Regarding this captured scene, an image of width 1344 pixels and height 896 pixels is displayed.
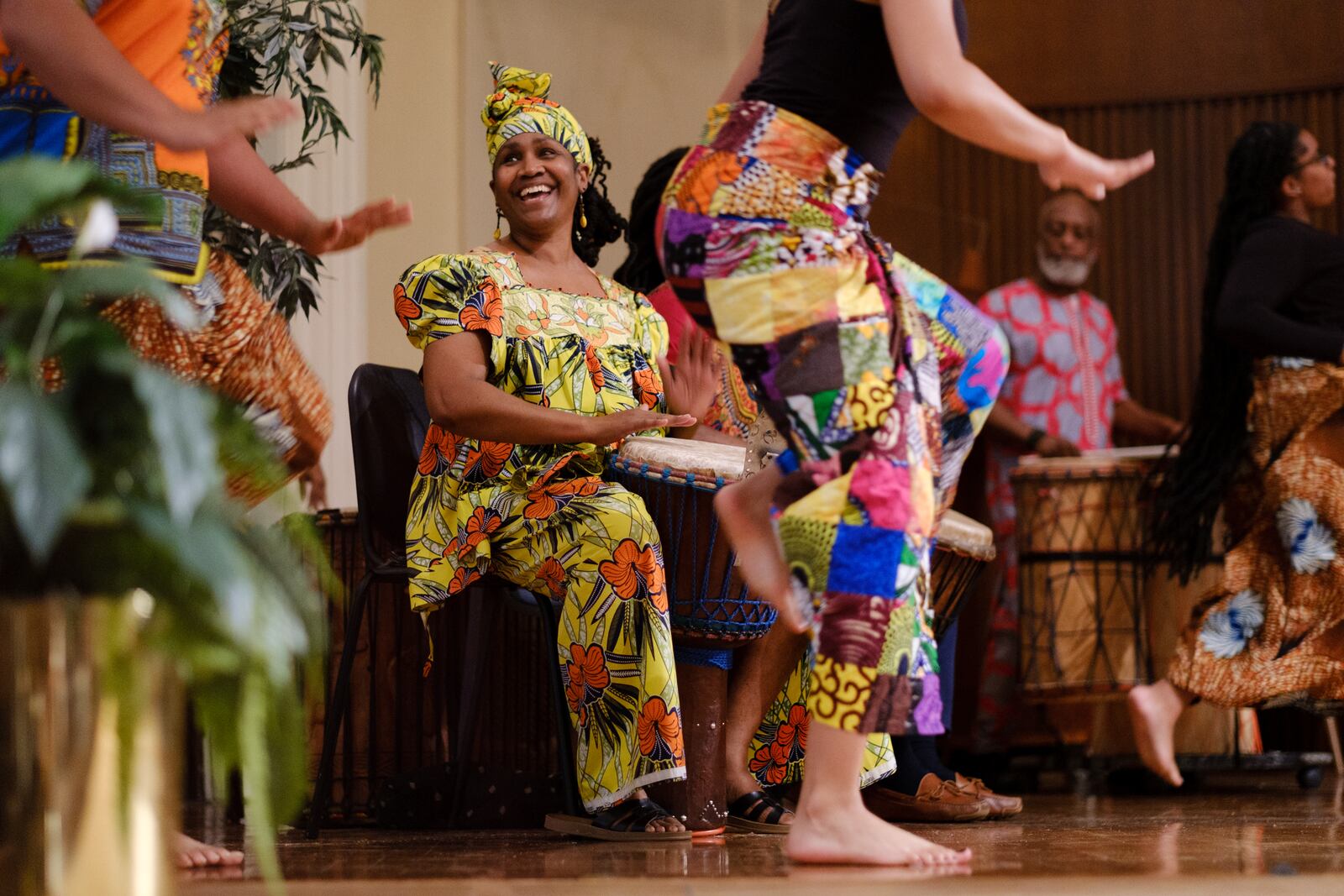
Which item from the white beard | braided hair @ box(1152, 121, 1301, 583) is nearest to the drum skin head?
braided hair @ box(1152, 121, 1301, 583)

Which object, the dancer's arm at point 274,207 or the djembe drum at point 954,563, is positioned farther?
the djembe drum at point 954,563

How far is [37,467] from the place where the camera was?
1.22 metres

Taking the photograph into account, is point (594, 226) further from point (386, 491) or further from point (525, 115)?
point (386, 491)

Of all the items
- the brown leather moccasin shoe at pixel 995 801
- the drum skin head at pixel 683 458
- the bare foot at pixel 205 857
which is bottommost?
the brown leather moccasin shoe at pixel 995 801

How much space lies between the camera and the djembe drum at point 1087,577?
4.78m

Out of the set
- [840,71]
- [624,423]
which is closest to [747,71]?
[840,71]

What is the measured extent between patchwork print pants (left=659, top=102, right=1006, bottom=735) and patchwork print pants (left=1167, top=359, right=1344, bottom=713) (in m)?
2.11

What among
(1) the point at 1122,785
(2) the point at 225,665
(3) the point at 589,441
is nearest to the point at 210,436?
(2) the point at 225,665

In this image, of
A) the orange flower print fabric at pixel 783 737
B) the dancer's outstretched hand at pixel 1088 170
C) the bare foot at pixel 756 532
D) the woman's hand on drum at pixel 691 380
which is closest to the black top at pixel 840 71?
the dancer's outstretched hand at pixel 1088 170

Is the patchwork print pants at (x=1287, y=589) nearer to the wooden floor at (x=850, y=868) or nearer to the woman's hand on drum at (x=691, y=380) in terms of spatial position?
the wooden floor at (x=850, y=868)

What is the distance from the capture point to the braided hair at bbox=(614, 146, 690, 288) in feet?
12.4

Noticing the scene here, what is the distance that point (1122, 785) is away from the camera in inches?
190

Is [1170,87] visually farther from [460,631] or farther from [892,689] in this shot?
[892,689]

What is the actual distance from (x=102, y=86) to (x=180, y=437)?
0.78m
